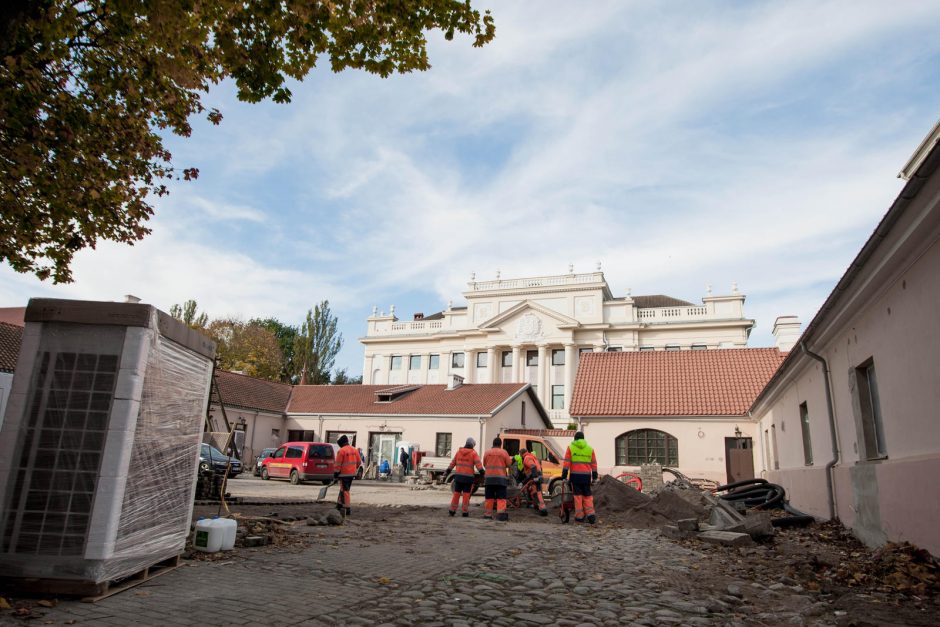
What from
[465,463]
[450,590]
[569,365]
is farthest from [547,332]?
[450,590]

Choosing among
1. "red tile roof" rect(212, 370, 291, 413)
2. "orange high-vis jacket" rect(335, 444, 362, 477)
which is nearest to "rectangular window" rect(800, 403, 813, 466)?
"orange high-vis jacket" rect(335, 444, 362, 477)

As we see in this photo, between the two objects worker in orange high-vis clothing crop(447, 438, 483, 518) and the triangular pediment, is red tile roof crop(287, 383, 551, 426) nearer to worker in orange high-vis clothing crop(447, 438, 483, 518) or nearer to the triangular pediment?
the triangular pediment

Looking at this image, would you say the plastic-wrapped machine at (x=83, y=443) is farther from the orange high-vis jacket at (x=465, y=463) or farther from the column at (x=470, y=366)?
the column at (x=470, y=366)

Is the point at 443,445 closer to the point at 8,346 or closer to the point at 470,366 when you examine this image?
the point at 8,346

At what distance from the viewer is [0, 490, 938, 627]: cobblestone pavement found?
4.77m

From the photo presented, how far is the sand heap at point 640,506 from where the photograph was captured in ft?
45.1

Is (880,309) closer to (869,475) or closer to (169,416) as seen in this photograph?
(869,475)

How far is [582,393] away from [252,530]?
21.7 metres

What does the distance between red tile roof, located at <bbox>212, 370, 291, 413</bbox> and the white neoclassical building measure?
21367 millimetres

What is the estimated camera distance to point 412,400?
39.1m

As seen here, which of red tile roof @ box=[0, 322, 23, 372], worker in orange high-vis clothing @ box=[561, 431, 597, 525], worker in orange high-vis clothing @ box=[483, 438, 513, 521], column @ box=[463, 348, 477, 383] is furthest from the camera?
column @ box=[463, 348, 477, 383]

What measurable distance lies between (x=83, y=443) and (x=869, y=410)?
10.2m

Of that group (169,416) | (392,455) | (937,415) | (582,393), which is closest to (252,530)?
(169,416)

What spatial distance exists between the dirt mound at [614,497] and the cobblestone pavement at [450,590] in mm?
5971
